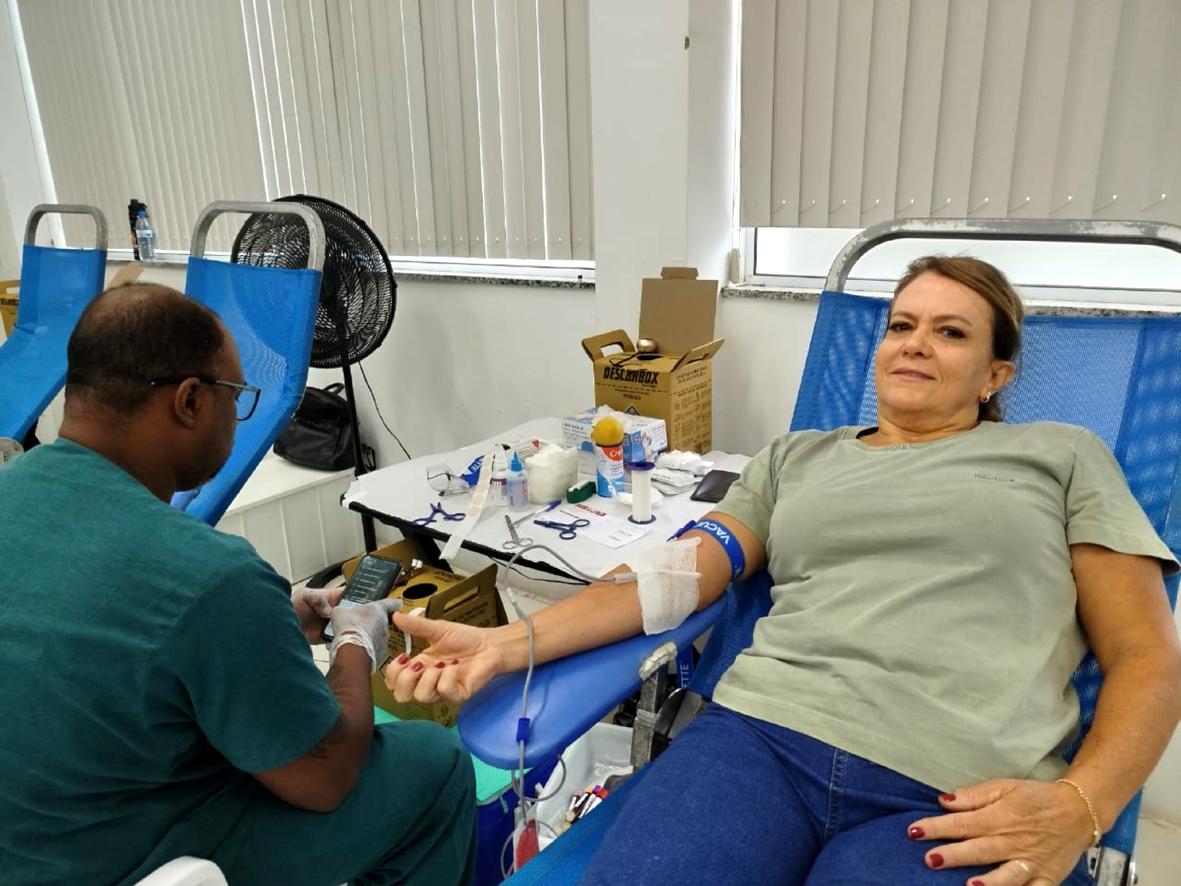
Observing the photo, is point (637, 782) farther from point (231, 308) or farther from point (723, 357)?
point (231, 308)

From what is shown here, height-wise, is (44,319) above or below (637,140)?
below

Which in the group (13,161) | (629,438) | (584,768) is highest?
(13,161)

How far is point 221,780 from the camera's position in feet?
3.22

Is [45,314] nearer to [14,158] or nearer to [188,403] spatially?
[14,158]

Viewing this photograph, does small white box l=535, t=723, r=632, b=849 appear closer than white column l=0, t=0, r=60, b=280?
Yes

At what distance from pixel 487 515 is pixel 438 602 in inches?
9.7

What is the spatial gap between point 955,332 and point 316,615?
1103 mm

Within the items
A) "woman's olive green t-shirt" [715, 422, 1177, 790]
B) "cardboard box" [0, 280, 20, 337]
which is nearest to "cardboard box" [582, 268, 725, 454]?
"woman's olive green t-shirt" [715, 422, 1177, 790]

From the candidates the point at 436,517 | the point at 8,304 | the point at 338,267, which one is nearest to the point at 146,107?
the point at 8,304

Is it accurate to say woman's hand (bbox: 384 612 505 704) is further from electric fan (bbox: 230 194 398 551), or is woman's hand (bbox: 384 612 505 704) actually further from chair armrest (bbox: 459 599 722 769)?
electric fan (bbox: 230 194 398 551)

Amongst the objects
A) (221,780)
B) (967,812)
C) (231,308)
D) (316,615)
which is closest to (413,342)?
(231,308)

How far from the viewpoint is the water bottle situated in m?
3.52

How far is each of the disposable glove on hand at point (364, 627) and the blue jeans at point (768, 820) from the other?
45 cm

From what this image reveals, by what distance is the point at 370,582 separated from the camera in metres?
1.43
